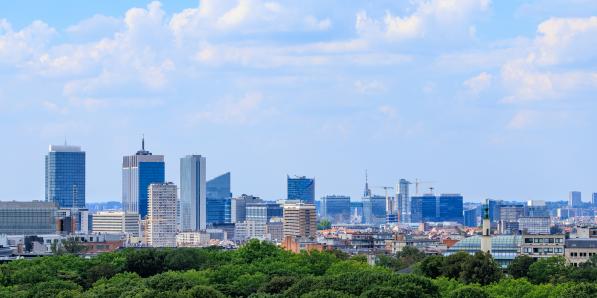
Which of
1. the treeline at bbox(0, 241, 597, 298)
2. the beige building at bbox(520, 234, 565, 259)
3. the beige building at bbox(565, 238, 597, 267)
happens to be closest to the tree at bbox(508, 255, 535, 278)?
the treeline at bbox(0, 241, 597, 298)

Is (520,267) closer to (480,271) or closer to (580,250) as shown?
(480,271)

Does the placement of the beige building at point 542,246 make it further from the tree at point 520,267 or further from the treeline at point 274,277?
the tree at point 520,267

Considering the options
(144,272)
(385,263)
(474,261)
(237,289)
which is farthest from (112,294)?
(385,263)

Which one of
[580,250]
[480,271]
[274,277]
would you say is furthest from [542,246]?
[274,277]

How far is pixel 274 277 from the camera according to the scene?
9094 cm

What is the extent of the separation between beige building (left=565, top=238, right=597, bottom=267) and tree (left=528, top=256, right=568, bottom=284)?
2045 centimetres

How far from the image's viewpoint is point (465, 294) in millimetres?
77000

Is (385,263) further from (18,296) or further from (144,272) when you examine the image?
(18,296)

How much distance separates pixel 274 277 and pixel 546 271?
21743mm

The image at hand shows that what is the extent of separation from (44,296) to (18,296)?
2251 millimetres

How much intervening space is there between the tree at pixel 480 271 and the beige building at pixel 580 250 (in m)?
32.6

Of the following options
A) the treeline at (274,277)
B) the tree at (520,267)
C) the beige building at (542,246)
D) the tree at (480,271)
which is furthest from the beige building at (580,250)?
the tree at (480,271)

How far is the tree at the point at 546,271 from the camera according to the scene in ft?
333

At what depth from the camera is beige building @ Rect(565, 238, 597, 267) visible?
12875 cm
